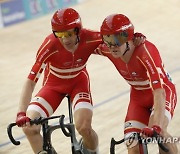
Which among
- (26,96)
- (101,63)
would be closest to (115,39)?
(26,96)

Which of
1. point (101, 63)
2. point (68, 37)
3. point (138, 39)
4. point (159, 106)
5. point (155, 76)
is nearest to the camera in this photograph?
point (159, 106)

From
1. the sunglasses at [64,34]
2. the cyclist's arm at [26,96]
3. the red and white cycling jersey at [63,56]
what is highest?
the sunglasses at [64,34]

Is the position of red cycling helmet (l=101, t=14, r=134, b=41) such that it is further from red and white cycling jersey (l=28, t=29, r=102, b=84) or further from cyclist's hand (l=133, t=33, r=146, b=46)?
red and white cycling jersey (l=28, t=29, r=102, b=84)

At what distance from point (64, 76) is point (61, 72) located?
5 cm

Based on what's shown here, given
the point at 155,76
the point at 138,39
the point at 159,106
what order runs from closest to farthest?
the point at 159,106 → the point at 155,76 → the point at 138,39

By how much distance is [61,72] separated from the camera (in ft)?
13.9

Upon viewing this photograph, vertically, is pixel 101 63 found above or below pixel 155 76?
below

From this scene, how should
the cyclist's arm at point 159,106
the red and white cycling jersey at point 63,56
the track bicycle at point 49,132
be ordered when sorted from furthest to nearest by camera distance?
the red and white cycling jersey at point 63,56, the track bicycle at point 49,132, the cyclist's arm at point 159,106

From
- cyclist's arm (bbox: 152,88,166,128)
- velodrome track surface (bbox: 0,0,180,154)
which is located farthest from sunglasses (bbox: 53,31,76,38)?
velodrome track surface (bbox: 0,0,180,154)

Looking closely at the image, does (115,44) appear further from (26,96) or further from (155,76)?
(26,96)

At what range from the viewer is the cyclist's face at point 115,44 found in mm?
3439

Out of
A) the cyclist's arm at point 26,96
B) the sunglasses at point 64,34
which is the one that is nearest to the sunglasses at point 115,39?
the sunglasses at point 64,34

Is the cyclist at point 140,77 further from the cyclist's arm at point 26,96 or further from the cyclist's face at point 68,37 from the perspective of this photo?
the cyclist's arm at point 26,96

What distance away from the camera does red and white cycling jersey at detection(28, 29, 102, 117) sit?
404 cm
